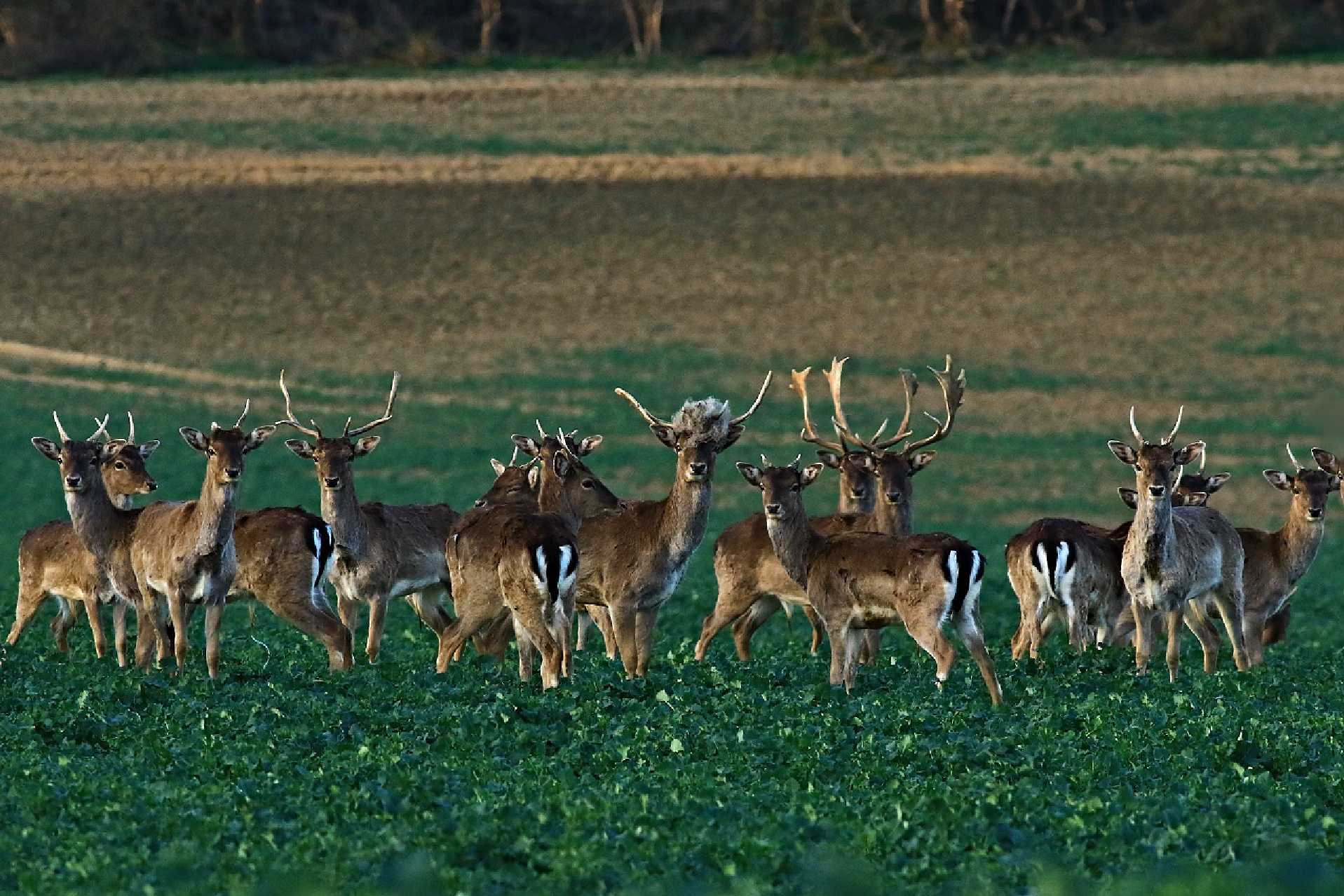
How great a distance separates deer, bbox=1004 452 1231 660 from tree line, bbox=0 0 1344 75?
37.8 m

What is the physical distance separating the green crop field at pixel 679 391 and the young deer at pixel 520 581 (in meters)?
0.36

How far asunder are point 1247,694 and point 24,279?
3540 cm

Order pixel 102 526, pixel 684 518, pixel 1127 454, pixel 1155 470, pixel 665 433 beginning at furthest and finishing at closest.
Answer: pixel 102 526, pixel 665 433, pixel 1127 454, pixel 684 518, pixel 1155 470

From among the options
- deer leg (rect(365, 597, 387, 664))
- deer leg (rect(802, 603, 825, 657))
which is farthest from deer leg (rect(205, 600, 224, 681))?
deer leg (rect(802, 603, 825, 657))

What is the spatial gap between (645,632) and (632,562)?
463 millimetres

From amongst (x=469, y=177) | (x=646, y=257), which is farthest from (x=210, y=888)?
(x=469, y=177)

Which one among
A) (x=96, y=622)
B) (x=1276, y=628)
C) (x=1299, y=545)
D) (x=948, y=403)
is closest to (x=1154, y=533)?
(x=1299, y=545)

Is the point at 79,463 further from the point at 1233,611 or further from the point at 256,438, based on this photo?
the point at 1233,611

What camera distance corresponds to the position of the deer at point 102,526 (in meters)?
16.0

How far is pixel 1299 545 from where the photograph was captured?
56.9 ft

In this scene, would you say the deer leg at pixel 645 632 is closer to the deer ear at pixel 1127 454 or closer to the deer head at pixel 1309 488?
the deer ear at pixel 1127 454

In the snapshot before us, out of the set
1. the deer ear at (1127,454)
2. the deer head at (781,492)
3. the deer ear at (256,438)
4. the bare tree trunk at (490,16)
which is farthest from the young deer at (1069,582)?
the bare tree trunk at (490,16)

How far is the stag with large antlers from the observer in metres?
16.7

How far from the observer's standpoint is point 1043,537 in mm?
15906
